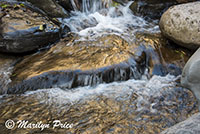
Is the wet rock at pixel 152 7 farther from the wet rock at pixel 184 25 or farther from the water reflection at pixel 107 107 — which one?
the water reflection at pixel 107 107

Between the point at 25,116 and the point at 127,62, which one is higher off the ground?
the point at 127,62

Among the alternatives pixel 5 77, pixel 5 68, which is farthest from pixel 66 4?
pixel 5 77

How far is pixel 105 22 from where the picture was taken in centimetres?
819

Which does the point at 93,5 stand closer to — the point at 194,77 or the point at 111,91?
the point at 111,91

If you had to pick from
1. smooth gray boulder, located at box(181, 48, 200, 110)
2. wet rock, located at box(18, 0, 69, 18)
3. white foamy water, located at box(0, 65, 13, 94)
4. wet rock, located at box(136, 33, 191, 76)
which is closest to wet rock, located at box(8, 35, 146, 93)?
white foamy water, located at box(0, 65, 13, 94)

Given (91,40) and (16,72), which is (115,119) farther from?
(91,40)

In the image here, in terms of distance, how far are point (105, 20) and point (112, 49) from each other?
350 centimetres

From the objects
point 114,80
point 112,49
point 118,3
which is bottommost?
point 114,80

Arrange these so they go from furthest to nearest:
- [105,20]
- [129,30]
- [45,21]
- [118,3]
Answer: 1. [118,3]
2. [105,20]
3. [129,30]
4. [45,21]

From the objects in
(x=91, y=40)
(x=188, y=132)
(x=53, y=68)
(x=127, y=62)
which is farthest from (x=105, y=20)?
(x=188, y=132)

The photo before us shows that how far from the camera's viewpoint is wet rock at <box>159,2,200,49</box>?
196 inches

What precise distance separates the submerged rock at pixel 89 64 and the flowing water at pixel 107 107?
198 millimetres

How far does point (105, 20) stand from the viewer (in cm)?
843

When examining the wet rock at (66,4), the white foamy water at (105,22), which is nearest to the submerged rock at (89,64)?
the white foamy water at (105,22)
